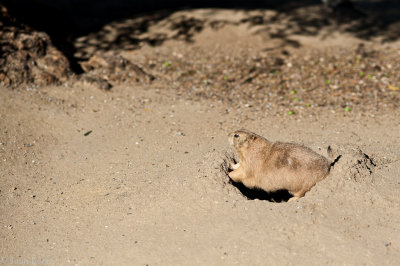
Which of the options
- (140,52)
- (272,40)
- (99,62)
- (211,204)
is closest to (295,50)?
(272,40)

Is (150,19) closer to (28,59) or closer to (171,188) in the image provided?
(28,59)

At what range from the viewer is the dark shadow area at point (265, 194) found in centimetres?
594

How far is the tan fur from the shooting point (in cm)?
544

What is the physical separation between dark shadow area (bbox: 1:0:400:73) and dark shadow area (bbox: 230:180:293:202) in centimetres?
486

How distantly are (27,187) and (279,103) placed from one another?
477 cm

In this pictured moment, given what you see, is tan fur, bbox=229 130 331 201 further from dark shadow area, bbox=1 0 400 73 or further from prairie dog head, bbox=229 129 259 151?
dark shadow area, bbox=1 0 400 73

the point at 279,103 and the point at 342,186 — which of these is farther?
the point at 279,103

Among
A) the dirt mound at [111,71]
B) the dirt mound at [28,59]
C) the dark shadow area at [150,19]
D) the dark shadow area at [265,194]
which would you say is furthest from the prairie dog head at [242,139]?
the dark shadow area at [150,19]

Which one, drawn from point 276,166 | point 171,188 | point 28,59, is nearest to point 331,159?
point 276,166

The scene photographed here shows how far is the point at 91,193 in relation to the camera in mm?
6078

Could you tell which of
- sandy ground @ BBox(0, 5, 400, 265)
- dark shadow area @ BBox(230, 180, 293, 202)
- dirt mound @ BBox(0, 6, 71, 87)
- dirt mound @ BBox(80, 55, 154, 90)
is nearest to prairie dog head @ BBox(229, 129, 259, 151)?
sandy ground @ BBox(0, 5, 400, 265)

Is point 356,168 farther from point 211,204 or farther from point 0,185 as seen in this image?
point 0,185

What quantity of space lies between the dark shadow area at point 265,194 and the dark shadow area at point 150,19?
486 cm

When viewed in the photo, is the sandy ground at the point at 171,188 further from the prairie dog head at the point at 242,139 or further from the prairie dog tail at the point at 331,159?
the prairie dog head at the point at 242,139
